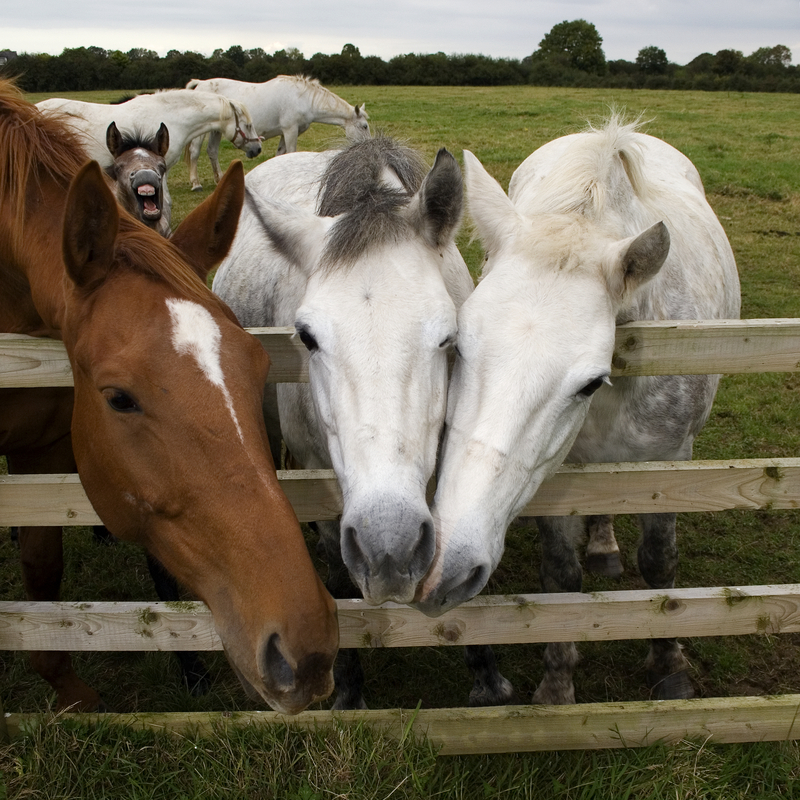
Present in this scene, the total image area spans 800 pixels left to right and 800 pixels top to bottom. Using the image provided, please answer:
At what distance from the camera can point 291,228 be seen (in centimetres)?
248

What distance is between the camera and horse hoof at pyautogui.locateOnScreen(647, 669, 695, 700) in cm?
289

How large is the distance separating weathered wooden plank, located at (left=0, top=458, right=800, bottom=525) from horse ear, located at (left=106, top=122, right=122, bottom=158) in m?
6.62

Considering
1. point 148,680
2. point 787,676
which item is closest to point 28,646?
Answer: point 148,680

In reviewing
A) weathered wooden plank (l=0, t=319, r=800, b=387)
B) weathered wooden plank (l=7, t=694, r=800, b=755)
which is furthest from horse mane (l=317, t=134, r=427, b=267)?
weathered wooden plank (l=7, t=694, r=800, b=755)

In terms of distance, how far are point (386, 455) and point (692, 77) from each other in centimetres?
4449

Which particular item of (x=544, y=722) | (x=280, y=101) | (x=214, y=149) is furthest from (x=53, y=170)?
(x=280, y=101)

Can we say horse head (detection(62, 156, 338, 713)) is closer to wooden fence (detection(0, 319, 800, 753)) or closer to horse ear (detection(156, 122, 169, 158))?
wooden fence (detection(0, 319, 800, 753))

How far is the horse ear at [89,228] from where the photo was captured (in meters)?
1.66

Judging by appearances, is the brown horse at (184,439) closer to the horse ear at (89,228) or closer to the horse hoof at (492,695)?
the horse ear at (89,228)

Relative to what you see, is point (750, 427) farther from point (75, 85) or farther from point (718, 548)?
point (75, 85)

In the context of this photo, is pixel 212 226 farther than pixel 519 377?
Yes

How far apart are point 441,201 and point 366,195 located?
0.89 ft

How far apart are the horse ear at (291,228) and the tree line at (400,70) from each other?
3234 centimetres

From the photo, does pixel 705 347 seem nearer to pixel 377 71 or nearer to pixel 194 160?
pixel 194 160
